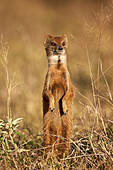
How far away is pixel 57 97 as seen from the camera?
3.03 metres

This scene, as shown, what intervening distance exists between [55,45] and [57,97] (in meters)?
0.51

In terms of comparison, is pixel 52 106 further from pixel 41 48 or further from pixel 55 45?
pixel 41 48

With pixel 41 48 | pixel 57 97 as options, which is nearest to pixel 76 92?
pixel 57 97

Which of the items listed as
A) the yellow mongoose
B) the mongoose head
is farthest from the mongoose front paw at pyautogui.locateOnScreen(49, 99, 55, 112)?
the mongoose head

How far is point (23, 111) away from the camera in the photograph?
4.57 m

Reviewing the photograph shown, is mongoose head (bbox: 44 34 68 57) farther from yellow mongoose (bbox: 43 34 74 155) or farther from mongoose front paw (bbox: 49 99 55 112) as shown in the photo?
mongoose front paw (bbox: 49 99 55 112)

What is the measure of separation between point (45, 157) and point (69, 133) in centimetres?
33

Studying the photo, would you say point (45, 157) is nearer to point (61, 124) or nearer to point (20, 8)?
point (61, 124)

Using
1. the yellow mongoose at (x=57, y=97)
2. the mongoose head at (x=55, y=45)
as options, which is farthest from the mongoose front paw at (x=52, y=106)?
the mongoose head at (x=55, y=45)

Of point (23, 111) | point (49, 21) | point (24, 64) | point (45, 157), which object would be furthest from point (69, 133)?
point (49, 21)

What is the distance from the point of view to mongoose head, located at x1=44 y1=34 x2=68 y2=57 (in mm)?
2889

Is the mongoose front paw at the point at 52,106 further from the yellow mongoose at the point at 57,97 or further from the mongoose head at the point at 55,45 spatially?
the mongoose head at the point at 55,45

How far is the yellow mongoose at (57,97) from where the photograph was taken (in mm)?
A: 2926

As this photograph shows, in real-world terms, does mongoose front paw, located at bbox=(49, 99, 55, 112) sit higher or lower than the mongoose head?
lower
